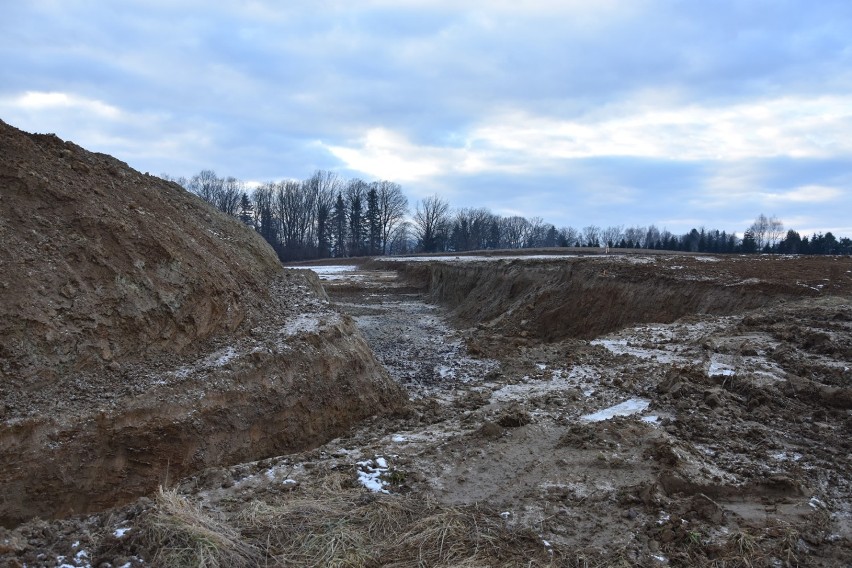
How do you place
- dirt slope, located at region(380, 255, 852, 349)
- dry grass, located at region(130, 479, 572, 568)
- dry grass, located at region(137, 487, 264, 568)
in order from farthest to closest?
1. dirt slope, located at region(380, 255, 852, 349)
2. dry grass, located at region(130, 479, 572, 568)
3. dry grass, located at region(137, 487, 264, 568)

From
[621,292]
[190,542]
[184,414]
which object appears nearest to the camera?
[190,542]

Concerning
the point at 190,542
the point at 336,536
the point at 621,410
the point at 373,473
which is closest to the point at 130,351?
the point at 373,473

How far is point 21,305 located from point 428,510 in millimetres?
4657

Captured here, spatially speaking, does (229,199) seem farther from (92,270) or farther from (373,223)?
(92,270)

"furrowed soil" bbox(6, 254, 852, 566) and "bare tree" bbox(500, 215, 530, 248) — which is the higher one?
"bare tree" bbox(500, 215, 530, 248)

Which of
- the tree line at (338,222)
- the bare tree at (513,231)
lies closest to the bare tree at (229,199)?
the tree line at (338,222)

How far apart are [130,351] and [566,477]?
4.96 m

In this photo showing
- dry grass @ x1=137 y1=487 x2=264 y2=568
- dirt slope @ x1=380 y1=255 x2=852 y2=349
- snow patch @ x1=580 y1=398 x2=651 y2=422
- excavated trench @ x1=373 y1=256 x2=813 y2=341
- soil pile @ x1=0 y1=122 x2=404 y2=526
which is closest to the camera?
dry grass @ x1=137 y1=487 x2=264 y2=568

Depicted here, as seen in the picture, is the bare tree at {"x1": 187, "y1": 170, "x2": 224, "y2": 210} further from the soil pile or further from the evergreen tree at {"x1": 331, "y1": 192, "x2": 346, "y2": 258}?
the soil pile

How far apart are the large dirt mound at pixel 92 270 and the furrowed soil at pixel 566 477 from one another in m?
1.88

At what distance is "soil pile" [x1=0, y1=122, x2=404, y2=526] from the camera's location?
5102 mm

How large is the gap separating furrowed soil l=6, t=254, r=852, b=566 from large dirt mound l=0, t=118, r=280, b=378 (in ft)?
6.16

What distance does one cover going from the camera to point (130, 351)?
240 inches

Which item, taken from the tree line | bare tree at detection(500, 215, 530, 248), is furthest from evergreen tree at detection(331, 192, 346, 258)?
bare tree at detection(500, 215, 530, 248)
